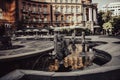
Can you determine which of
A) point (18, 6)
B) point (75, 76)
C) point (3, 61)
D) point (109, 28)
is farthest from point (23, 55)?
point (109, 28)

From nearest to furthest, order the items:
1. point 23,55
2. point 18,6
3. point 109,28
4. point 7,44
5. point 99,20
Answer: point 23,55
point 7,44
point 18,6
point 109,28
point 99,20

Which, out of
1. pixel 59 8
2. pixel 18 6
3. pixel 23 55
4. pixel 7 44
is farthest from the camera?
pixel 59 8

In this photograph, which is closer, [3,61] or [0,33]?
[3,61]

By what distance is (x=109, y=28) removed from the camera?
185 feet

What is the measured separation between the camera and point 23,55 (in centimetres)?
1143

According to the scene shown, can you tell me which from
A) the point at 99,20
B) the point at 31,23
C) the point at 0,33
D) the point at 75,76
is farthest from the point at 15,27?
the point at 75,76

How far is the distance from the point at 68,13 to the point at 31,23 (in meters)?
16.4

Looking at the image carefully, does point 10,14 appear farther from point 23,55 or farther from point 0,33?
point 23,55

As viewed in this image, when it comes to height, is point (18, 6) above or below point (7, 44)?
above

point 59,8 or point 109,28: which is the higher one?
point 59,8

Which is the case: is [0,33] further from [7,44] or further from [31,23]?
[31,23]

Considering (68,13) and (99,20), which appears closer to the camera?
(68,13)

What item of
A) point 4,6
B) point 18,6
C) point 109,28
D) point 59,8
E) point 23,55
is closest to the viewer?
point 23,55

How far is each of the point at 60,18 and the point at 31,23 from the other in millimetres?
13411
